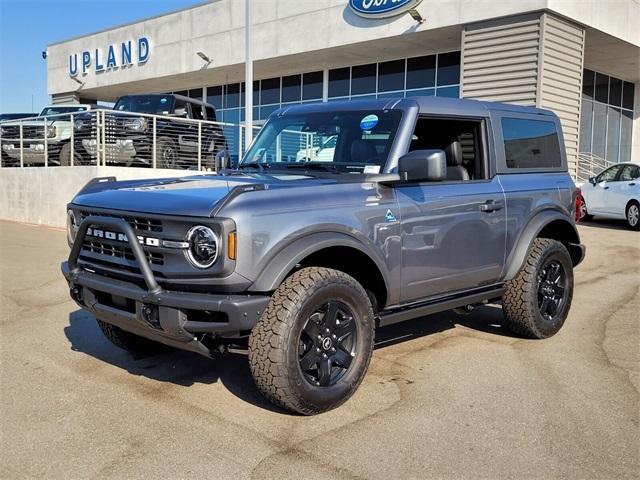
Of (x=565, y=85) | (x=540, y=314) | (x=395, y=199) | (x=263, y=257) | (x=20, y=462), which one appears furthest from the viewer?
(x=565, y=85)

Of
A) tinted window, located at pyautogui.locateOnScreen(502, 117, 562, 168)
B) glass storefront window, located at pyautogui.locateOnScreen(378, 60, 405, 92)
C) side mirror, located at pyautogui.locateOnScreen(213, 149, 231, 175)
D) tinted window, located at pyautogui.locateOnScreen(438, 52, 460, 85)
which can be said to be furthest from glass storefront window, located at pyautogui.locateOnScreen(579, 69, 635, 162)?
side mirror, located at pyautogui.locateOnScreen(213, 149, 231, 175)

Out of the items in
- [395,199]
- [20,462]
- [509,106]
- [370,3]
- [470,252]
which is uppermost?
[370,3]

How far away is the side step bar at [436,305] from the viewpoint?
4367 millimetres

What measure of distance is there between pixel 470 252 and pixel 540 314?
46.1 inches

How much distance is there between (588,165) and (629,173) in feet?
19.4

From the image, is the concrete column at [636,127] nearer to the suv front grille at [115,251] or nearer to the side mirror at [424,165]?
the side mirror at [424,165]

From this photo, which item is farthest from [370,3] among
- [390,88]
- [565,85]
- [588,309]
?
[588,309]

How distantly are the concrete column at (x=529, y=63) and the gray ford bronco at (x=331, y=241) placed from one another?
10.3 meters

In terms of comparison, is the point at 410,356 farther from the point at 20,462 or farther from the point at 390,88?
the point at 390,88

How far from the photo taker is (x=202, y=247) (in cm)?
341

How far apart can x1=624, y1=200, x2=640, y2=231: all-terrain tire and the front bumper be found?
1344cm

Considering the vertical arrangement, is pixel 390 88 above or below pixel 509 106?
above

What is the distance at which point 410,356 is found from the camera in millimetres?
5012

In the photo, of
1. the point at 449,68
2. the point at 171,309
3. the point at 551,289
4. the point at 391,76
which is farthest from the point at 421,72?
the point at 171,309
